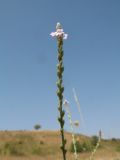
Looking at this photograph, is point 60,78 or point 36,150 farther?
point 36,150

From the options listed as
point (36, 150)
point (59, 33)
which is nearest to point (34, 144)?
point (36, 150)

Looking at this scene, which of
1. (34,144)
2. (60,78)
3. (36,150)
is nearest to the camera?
(60,78)

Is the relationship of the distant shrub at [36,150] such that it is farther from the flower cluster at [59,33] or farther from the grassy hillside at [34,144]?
the flower cluster at [59,33]

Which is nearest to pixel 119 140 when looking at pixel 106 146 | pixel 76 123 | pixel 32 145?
pixel 106 146

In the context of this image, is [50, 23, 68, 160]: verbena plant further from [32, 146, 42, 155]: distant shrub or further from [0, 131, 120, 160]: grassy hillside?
[32, 146, 42, 155]: distant shrub

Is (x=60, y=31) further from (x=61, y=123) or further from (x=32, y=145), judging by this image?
(x=32, y=145)

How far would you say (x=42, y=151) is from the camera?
65688 millimetres

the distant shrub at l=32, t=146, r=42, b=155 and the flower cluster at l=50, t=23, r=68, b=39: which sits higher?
the distant shrub at l=32, t=146, r=42, b=155

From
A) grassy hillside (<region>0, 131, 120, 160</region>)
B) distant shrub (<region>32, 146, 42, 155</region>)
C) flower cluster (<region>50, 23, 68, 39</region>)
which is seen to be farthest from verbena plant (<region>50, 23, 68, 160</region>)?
distant shrub (<region>32, 146, 42, 155</region>)

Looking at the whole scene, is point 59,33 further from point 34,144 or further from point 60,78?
point 34,144

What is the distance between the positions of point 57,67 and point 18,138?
6718 cm

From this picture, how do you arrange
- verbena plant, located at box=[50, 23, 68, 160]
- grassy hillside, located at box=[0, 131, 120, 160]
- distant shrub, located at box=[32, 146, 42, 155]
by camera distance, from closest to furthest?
verbena plant, located at box=[50, 23, 68, 160]
grassy hillside, located at box=[0, 131, 120, 160]
distant shrub, located at box=[32, 146, 42, 155]

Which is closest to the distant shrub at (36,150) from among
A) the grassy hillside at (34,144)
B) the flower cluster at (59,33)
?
the grassy hillside at (34,144)

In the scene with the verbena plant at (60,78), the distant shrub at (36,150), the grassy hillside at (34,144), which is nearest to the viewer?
the verbena plant at (60,78)
